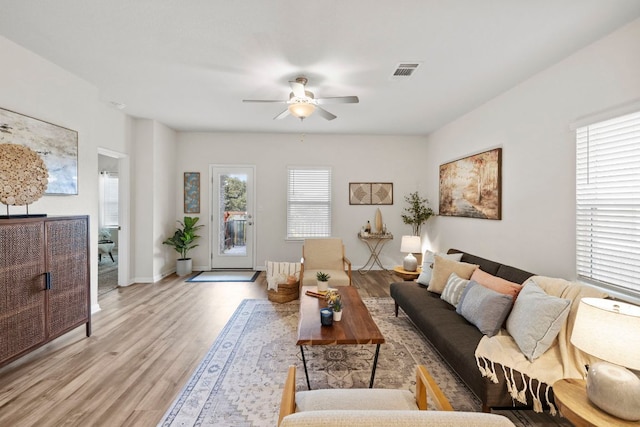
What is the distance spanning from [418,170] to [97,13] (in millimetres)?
5328

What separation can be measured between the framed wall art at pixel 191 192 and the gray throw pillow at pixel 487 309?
5.04 metres

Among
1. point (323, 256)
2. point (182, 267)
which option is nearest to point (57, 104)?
point (182, 267)

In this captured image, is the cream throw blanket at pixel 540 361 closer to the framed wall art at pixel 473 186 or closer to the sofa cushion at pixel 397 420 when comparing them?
the sofa cushion at pixel 397 420

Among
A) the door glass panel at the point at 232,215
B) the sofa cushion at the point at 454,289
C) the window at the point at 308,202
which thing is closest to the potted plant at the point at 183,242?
the door glass panel at the point at 232,215

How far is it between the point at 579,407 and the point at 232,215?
5.44m

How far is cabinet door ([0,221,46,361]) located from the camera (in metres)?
2.15

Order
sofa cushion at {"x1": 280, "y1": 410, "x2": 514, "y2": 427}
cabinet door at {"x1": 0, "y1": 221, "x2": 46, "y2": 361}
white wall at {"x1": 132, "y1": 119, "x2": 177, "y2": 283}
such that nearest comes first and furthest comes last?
sofa cushion at {"x1": 280, "y1": 410, "x2": 514, "y2": 427} → cabinet door at {"x1": 0, "y1": 221, "x2": 46, "y2": 361} → white wall at {"x1": 132, "y1": 119, "x2": 177, "y2": 283}

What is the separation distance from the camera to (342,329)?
2.24m

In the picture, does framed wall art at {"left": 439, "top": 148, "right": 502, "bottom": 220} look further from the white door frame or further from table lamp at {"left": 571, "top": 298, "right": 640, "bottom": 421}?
the white door frame

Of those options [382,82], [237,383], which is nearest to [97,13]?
[382,82]

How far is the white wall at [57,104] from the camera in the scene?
2.55m

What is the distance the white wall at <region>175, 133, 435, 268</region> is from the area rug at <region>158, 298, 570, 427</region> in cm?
262

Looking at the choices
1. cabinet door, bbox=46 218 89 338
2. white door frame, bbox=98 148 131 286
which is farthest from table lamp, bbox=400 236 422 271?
white door frame, bbox=98 148 131 286

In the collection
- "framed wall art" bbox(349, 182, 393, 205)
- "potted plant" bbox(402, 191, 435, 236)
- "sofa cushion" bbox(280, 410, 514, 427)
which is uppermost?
"framed wall art" bbox(349, 182, 393, 205)
